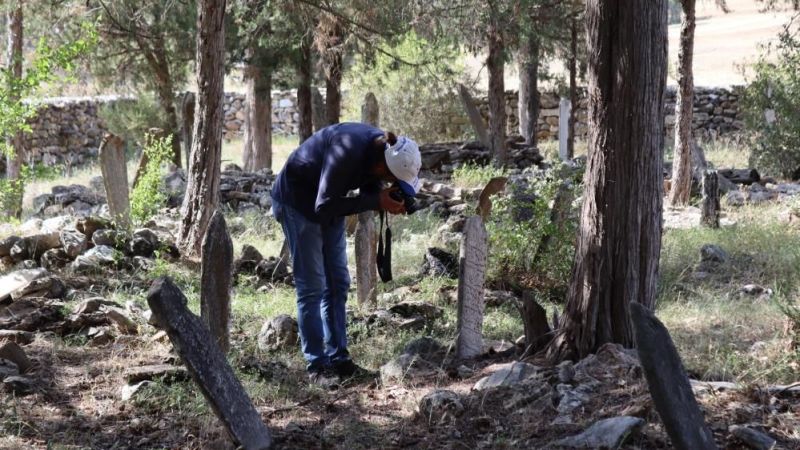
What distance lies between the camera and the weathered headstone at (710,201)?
1113cm

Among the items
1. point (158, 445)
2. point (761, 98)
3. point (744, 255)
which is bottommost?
point (158, 445)

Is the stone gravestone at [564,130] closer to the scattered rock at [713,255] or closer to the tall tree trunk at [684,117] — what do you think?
the tall tree trunk at [684,117]

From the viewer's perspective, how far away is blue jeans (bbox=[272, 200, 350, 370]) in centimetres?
620

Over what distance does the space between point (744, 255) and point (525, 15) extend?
5.40m

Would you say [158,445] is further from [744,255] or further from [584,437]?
[744,255]

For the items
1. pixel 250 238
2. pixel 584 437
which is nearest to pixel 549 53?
pixel 250 238

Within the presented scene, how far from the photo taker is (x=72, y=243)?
908cm

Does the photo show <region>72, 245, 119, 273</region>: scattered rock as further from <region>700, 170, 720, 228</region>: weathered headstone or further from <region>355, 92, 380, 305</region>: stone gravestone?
<region>700, 170, 720, 228</region>: weathered headstone

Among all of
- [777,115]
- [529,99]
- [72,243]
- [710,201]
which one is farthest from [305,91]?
[777,115]

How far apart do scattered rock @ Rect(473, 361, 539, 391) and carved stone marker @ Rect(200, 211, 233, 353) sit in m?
1.63

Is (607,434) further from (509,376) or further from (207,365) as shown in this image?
(207,365)

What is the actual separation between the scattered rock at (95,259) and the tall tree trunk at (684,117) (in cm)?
793

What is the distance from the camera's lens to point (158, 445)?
5086mm

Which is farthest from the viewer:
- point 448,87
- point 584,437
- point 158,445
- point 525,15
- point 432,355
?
point 448,87
